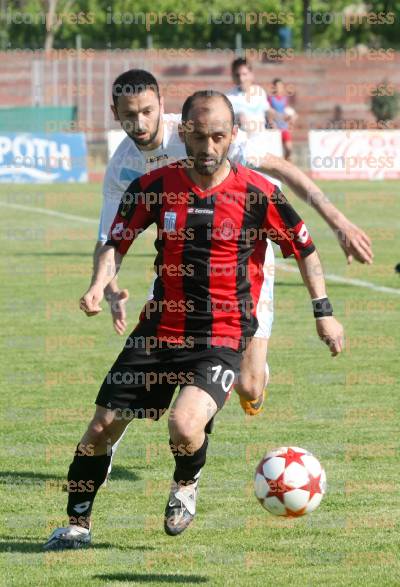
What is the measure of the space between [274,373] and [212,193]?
4.84m

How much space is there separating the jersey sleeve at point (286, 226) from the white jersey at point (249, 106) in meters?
10.4

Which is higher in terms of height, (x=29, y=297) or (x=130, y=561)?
(x=130, y=561)

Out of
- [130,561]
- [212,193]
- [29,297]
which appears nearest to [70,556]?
[130,561]

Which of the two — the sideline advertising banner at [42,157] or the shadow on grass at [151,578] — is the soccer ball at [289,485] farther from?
the sideline advertising banner at [42,157]

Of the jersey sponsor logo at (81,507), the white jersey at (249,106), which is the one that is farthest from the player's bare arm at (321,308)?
the white jersey at (249,106)

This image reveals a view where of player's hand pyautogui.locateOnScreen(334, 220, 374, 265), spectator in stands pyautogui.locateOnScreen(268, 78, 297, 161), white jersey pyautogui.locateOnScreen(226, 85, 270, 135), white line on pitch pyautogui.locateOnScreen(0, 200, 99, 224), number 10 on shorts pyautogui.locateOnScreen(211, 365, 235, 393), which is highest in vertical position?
player's hand pyautogui.locateOnScreen(334, 220, 374, 265)

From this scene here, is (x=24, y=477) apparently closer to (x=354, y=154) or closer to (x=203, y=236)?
(x=203, y=236)

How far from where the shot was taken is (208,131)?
625 cm

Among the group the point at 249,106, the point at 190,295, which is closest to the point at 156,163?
the point at 190,295

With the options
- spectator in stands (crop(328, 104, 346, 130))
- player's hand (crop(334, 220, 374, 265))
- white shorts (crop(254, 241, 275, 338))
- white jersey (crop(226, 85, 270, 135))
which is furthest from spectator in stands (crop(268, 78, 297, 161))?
player's hand (crop(334, 220, 374, 265))

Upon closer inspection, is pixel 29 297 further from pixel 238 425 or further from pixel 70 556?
pixel 70 556

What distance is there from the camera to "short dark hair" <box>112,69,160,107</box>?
7.18m

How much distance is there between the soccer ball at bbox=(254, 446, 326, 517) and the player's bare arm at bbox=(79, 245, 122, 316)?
1050 millimetres

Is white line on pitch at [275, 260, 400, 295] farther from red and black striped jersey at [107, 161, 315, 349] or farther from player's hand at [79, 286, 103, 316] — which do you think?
player's hand at [79, 286, 103, 316]
